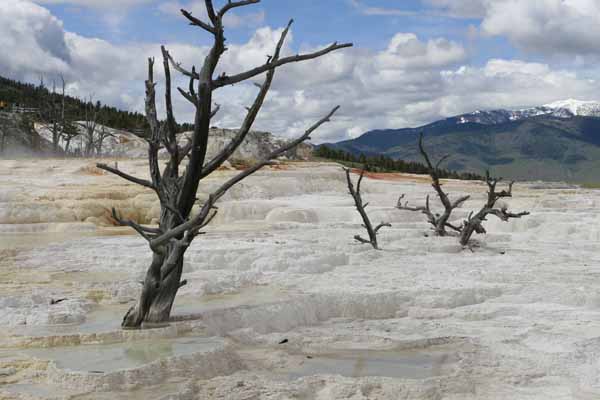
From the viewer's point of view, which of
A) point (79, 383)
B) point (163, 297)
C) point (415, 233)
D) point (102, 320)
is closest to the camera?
point (79, 383)

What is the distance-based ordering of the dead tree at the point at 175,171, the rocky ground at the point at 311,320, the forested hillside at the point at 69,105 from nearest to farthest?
1. the rocky ground at the point at 311,320
2. the dead tree at the point at 175,171
3. the forested hillside at the point at 69,105

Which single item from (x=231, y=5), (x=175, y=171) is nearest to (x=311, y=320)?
(x=175, y=171)

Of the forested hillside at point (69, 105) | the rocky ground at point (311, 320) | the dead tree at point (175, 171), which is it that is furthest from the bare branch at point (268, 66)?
the forested hillside at point (69, 105)

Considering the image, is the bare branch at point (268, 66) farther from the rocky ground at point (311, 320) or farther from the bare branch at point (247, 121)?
the rocky ground at point (311, 320)

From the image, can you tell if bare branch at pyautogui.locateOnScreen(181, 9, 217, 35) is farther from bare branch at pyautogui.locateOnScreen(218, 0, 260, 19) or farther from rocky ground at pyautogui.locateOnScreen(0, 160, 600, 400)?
rocky ground at pyautogui.locateOnScreen(0, 160, 600, 400)

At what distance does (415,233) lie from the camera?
15.2 metres

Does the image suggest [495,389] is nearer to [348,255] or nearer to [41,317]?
[41,317]

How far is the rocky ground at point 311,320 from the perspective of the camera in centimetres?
473

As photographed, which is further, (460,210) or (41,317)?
(460,210)

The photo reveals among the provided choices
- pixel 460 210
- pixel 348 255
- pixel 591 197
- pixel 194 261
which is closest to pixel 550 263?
pixel 348 255

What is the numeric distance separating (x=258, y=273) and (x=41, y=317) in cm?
370

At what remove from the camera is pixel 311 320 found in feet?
23.7

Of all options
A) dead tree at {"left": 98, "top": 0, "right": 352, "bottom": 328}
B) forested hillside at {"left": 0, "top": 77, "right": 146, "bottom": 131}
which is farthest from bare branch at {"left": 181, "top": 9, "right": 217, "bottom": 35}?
forested hillside at {"left": 0, "top": 77, "right": 146, "bottom": 131}

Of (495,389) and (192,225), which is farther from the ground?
(192,225)
